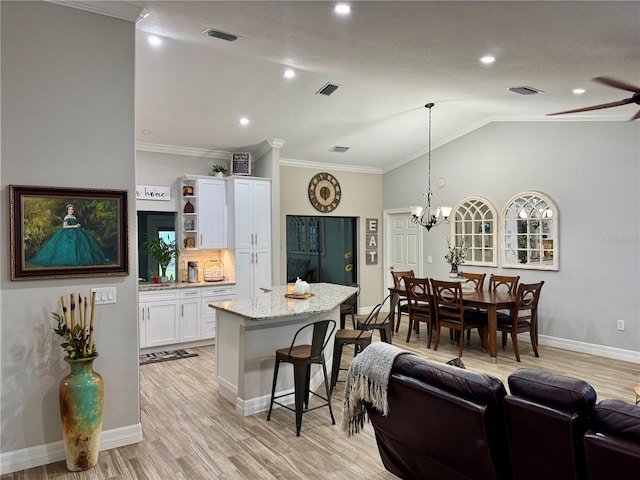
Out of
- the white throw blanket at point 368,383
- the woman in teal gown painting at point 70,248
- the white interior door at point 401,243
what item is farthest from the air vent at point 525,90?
the woman in teal gown painting at point 70,248

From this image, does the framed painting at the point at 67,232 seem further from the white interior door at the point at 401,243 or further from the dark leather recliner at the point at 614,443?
the white interior door at the point at 401,243

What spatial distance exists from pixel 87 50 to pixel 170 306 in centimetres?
354

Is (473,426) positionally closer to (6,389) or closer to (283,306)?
(283,306)

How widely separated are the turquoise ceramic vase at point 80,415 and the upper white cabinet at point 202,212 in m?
3.48

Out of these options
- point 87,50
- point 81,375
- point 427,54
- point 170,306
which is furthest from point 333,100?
point 81,375

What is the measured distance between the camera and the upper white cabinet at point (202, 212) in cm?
627

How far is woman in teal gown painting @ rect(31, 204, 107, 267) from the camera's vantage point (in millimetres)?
2978

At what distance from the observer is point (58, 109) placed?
3.01 meters

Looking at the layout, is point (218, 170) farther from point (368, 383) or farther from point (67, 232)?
point (368, 383)

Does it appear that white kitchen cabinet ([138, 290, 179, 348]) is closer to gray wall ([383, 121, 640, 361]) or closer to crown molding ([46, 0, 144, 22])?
crown molding ([46, 0, 144, 22])

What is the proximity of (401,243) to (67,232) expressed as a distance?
6.28 m

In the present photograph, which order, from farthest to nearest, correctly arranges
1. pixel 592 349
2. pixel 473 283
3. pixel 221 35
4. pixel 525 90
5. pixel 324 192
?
pixel 324 192 → pixel 473 283 → pixel 592 349 → pixel 525 90 → pixel 221 35

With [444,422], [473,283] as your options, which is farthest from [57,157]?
A: [473,283]

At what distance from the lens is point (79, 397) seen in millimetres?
2828
